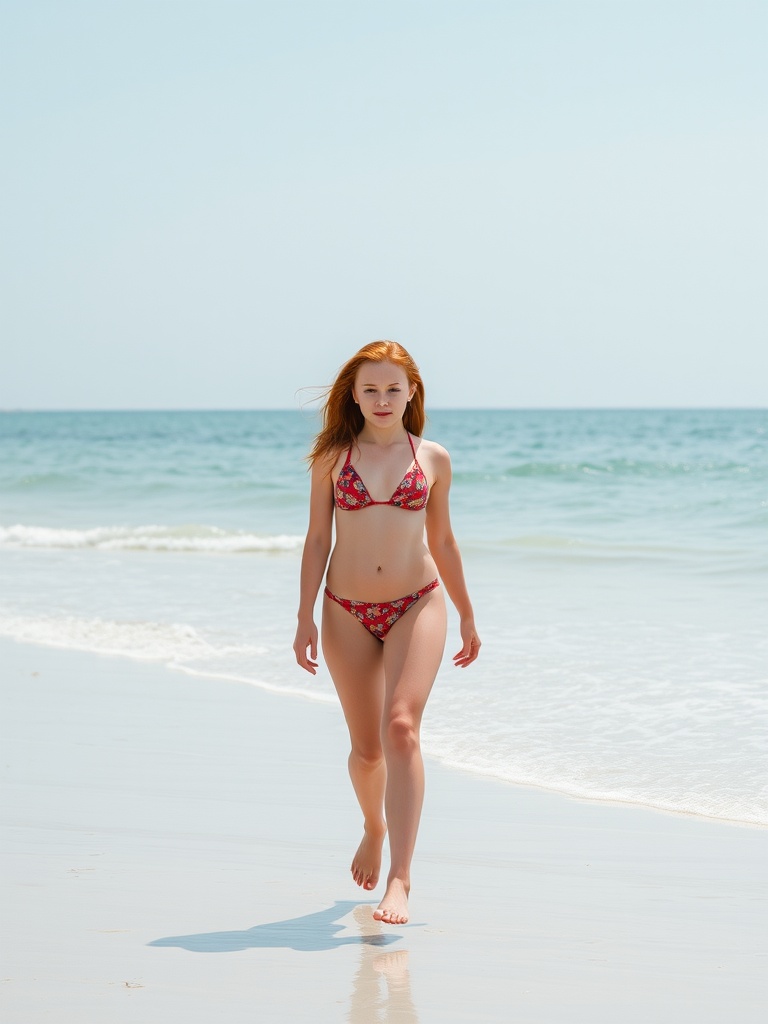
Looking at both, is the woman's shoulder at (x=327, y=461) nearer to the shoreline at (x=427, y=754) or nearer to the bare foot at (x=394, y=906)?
the bare foot at (x=394, y=906)

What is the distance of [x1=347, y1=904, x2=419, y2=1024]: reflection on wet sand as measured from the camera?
3.00 m

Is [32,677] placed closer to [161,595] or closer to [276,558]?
[161,595]

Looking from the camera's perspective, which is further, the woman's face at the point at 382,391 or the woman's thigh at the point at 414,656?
the woman's face at the point at 382,391

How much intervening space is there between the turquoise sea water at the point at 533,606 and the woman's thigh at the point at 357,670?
5.29 feet

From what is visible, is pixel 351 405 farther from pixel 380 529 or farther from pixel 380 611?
pixel 380 611

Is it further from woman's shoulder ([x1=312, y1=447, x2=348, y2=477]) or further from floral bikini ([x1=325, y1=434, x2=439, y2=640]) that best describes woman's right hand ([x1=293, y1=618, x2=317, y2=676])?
woman's shoulder ([x1=312, y1=447, x2=348, y2=477])

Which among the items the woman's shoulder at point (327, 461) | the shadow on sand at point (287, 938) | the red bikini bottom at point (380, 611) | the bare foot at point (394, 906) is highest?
the woman's shoulder at point (327, 461)

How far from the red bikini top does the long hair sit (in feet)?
0.41

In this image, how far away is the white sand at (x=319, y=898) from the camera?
3115mm

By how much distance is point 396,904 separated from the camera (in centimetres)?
354

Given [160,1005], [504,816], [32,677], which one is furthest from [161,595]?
[160,1005]

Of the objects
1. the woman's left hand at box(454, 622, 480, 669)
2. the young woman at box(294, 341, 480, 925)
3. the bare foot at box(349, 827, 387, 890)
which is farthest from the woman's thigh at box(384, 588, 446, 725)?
the bare foot at box(349, 827, 387, 890)

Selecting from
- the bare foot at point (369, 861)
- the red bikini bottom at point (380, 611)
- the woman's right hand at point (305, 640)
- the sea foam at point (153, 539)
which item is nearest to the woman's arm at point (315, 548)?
the woman's right hand at point (305, 640)

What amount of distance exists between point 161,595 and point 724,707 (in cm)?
594
